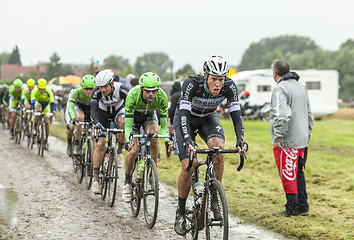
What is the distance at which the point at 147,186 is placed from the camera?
671cm

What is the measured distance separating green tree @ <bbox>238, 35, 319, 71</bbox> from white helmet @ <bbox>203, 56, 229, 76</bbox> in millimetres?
158598

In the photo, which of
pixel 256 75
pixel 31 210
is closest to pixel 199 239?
pixel 31 210

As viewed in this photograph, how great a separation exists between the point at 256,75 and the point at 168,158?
65.1ft

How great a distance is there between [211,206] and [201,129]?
4.31 feet

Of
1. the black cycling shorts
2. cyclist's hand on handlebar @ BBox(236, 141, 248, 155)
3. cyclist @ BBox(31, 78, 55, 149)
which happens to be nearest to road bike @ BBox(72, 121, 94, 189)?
the black cycling shorts

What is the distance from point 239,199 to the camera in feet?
27.1

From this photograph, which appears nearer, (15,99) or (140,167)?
(140,167)

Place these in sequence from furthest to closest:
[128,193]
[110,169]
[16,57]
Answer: [16,57] → [110,169] → [128,193]

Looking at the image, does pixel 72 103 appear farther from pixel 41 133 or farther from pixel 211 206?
pixel 211 206

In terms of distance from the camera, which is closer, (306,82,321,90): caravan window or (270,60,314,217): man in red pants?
(270,60,314,217): man in red pants

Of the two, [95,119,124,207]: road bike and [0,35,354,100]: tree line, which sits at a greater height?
[0,35,354,100]: tree line

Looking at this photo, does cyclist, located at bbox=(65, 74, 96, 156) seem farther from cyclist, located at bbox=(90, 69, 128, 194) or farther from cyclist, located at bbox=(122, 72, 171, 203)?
cyclist, located at bbox=(122, 72, 171, 203)

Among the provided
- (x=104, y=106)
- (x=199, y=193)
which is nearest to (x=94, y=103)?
(x=104, y=106)

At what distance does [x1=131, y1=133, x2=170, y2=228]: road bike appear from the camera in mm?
6410
